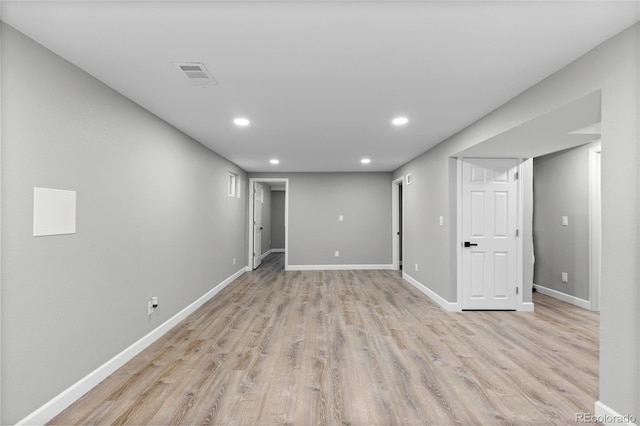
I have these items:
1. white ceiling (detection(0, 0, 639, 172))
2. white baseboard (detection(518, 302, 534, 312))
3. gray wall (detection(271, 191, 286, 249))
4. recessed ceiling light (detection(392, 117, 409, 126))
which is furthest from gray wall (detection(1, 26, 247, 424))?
gray wall (detection(271, 191, 286, 249))

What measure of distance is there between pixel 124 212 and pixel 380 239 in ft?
18.1

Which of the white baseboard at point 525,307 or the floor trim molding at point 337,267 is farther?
the floor trim molding at point 337,267

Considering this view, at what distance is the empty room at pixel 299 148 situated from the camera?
164 cm

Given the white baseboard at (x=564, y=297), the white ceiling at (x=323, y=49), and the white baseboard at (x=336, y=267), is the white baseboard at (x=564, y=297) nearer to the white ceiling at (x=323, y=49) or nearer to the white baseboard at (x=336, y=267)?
the white baseboard at (x=336, y=267)

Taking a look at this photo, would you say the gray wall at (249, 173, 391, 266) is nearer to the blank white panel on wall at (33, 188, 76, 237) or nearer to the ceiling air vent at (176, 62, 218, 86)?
the ceiling air vent at (176, 62, 218, 86)

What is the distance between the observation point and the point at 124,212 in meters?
2.59

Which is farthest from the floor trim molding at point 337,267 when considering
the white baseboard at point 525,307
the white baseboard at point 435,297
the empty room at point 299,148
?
the white baseboard at point 525,307

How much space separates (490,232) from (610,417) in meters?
2.53

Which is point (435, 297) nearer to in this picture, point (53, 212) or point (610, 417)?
point (610, 417)

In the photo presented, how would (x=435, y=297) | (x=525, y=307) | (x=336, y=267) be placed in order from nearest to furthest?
(x=525, y=307) → (x=435, y=297) → (x=336, y=267)

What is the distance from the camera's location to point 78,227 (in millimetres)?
2102

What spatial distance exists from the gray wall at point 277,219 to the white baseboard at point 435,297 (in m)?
5.84

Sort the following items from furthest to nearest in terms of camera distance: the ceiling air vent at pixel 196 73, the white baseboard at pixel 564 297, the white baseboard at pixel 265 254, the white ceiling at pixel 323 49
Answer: the white baseboard at pixel 265 254, the white baseboard at pixel 564 297, the ceiling air vent at pixel 196 73, the white ceiling at pixel 323 49

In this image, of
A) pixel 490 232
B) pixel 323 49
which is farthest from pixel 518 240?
pixel 323 49
